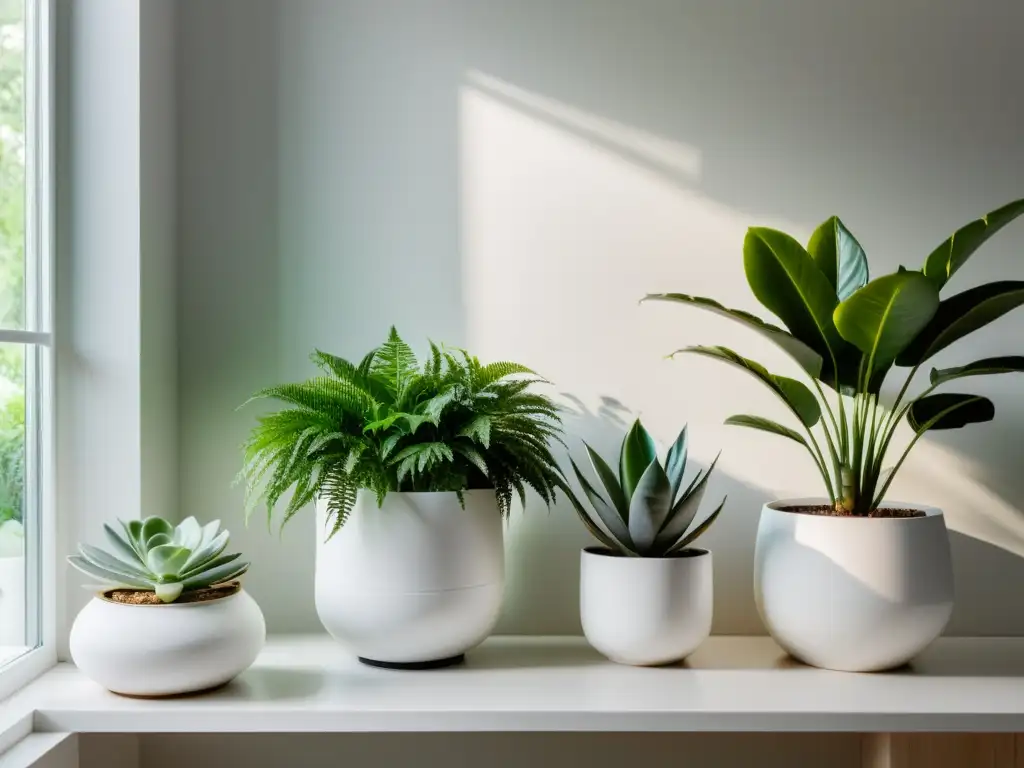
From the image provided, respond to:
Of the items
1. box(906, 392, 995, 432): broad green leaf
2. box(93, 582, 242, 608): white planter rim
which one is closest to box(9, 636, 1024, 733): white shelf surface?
box(93, 582, 242, 608): white planter rim

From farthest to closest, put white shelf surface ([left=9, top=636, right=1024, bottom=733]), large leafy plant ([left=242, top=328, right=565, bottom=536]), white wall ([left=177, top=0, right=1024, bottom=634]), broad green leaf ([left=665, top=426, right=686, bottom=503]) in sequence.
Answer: white wall ([left=177, top=0, right=1024, bottom=634]) → broad green leaf ([left=665, top=426, right=686, bottom=503]) → large leafy plant ([left=242, top=328, right=565, bottom=536]) → white shelf surface ([left=9, top=636, right=1024, bottom=733])

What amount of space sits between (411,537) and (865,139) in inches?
38.4

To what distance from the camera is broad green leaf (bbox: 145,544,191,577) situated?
3.75 ft

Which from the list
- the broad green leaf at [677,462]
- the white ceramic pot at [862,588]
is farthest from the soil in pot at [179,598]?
the white ceramic pot at [862,588]

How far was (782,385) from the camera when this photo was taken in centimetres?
129

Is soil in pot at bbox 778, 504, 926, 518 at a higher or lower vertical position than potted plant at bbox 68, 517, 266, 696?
higher

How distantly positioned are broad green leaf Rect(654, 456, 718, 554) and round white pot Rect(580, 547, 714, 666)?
38 mm

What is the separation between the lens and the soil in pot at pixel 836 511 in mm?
1312

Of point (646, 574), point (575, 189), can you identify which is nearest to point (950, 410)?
point (646, 574)

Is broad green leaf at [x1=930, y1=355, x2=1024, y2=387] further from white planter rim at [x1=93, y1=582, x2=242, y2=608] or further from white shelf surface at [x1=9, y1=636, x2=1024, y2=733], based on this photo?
white planter rim at [x1=93, y1=582, x2=242, y2=608]

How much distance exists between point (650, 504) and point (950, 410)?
448 millimetres

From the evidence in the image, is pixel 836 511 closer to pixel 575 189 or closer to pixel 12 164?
pixel 575 189

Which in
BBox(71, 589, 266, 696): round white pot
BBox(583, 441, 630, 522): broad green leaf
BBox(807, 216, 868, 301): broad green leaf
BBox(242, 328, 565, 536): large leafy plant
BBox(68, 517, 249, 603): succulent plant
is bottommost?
BBox(71, 589, 266, 696): round white pot

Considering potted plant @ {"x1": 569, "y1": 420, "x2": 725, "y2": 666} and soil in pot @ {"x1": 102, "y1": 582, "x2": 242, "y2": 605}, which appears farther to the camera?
potted plant @ {"x1": 569, "y1": 420, "x2": 725, "y2": 666}
